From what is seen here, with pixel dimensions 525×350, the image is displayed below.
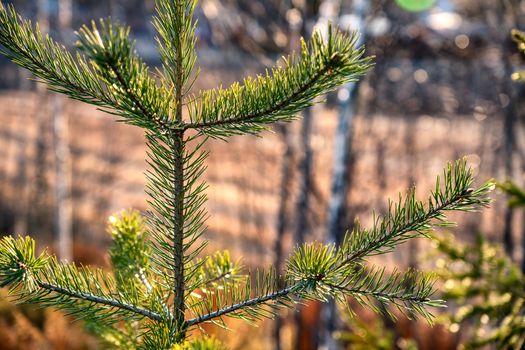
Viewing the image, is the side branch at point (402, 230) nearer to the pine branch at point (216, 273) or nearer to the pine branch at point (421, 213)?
the pine branch at point (421, 213)

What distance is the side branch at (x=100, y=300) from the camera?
1270mm

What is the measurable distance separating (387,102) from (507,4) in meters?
4.44

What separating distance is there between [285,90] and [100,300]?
0.70m

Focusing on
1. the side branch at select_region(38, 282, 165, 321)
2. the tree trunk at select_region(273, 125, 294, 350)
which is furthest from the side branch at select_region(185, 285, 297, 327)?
the tree trunk at select_region(273, 125, 294, 350)

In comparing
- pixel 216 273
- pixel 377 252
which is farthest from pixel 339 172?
pixel 377 252

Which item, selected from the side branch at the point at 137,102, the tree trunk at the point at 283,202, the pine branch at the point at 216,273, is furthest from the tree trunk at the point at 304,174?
the side branch at the point at 137,102

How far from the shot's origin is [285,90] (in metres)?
1.13

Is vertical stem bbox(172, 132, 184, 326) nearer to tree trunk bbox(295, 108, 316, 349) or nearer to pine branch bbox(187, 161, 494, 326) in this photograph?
pine branch bbox(187, 161, 494, 326)

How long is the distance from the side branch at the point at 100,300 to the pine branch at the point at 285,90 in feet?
1.62

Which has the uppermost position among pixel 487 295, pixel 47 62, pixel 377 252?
pixel 47 62

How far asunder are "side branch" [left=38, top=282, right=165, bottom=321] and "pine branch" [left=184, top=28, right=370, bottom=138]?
19.5 inches

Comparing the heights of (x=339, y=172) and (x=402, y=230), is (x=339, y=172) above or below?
above

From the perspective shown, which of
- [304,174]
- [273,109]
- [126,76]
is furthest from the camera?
[304,174]

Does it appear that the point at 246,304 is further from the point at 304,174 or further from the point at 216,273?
the point at 304,174
